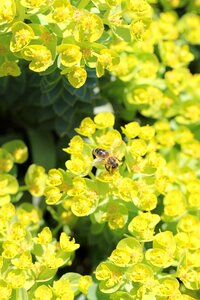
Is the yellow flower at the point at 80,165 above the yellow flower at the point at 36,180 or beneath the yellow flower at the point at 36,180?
above

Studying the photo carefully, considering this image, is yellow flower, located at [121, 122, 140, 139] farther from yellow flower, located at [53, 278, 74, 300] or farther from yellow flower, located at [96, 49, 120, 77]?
yellow flower, located at [53, 278, 74, 300]

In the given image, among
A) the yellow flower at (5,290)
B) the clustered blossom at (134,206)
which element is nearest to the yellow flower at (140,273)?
the clustered blossom at (134,206)

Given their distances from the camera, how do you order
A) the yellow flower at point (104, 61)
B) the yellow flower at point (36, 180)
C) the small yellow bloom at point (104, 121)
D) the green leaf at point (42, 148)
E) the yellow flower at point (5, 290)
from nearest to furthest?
the yellow flower at point (5, 290) < the yellow flower at point (104, 61) < the small yellow bloom at point (104, 121) < the yellow flower at point (36, 180) < the green leaf at point (42, 148)

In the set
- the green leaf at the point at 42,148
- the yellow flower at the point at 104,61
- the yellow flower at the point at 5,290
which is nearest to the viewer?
the yellow flower at the point at 5,290

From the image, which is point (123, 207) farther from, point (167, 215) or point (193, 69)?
point (193, 69)

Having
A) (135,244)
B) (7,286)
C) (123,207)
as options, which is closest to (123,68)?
(123,207)

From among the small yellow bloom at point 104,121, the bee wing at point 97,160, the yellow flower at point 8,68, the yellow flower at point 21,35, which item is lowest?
the bee wing at point 97,160

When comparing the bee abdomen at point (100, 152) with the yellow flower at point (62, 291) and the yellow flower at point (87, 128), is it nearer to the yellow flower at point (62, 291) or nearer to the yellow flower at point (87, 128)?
the yellow flower at point (87, 128)

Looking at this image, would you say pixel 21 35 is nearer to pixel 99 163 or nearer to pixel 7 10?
pixel 7 10

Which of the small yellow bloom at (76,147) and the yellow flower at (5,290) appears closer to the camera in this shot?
the yellow flower at (5,290)
